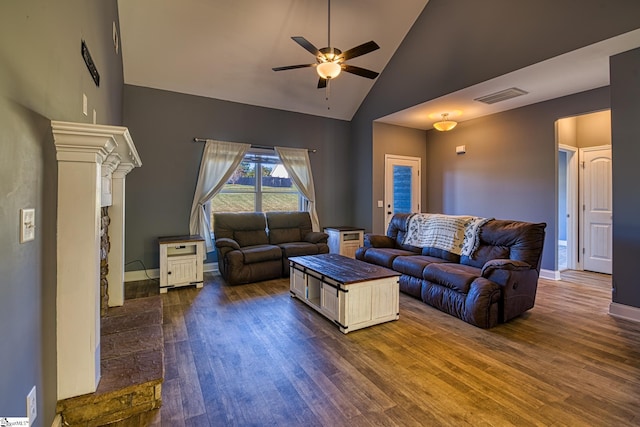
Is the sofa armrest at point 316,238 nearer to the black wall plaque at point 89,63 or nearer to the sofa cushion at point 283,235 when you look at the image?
the sofa cushion at point 283,235

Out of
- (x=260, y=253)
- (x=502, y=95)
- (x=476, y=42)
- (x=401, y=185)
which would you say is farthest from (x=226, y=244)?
(x=502, y=95)

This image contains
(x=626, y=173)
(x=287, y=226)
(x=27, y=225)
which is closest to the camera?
(x=27, y=225)

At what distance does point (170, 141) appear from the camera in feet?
15.5

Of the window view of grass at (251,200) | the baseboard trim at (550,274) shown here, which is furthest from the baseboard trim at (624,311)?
the window view of grass at (251,200)

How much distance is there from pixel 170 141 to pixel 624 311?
6.16 meters

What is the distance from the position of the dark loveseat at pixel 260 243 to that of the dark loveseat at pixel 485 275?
1.54 metres

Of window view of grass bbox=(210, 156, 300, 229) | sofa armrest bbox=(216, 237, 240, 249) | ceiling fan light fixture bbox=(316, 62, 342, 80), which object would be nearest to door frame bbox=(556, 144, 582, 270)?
ceiling fan light fixture bbox=(316, 62, 342, 80)

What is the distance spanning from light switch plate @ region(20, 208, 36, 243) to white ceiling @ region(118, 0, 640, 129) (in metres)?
3.55

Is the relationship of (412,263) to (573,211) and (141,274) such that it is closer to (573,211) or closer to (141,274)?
(573,211)

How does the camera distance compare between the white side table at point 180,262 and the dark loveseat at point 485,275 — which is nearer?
the dark loveseat at point 485,275

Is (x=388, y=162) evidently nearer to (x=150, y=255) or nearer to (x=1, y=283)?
(x=150, y=255)

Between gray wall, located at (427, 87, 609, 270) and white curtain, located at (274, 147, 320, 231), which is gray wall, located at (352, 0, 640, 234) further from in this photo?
white curtain, located at (274, 147, 320, 231)

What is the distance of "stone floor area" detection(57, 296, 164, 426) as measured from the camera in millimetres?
1588

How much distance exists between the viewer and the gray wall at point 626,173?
3.00 m
